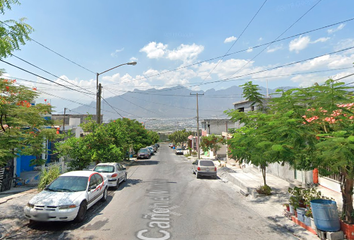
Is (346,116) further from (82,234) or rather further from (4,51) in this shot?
(4,51)

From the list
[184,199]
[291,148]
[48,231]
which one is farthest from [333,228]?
[48,231]

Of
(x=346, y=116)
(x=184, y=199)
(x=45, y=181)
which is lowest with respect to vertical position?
(x=184, y=199)

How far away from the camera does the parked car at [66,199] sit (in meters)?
7.16

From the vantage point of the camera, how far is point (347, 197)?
21.8 ft

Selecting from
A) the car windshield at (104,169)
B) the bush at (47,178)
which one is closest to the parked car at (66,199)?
the bush at (47,178)

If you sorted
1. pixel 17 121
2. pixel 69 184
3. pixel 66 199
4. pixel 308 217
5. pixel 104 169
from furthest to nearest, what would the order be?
pixel 104 169, pixel 69 184, pixel 66 199, pixel 17 121, pixel 308 217

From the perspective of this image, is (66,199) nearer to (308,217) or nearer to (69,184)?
(69,184)

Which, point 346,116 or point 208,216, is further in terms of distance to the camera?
point 208,216

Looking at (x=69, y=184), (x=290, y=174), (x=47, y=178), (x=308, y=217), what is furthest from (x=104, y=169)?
Result: (x=290, y=174)

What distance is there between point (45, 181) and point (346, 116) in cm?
1351

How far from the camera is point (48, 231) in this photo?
711 centimetres

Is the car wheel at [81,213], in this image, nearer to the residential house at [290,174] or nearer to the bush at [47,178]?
the bush at [47,178]

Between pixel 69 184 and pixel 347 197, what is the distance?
9301mm

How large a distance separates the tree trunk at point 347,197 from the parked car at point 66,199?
815 centimetres
